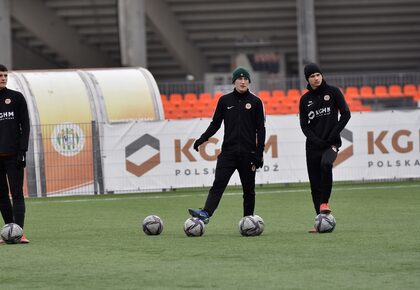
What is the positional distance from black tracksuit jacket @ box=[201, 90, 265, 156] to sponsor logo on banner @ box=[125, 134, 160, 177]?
9642mm

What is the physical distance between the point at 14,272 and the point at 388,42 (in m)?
33.8

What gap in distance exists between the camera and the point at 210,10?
4131 centimetres

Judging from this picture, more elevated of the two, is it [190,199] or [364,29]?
[364,29]

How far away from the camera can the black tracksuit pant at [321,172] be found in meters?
13.5

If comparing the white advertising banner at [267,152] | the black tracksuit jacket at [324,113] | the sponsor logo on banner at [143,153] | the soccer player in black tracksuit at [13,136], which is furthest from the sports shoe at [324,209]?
the sponsor logo on banner at [143,153]

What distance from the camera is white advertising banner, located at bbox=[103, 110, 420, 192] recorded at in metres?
23.0

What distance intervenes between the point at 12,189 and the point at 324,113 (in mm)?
3658

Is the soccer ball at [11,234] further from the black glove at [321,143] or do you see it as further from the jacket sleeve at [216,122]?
the black glove at [321,143]

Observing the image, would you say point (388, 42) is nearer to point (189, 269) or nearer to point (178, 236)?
point (178, 236)

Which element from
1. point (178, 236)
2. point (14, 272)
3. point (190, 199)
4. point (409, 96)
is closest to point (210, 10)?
point (409, 96)

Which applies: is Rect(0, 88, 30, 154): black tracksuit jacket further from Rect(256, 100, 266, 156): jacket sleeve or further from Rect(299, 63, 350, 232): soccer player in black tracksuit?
Rect(299, 63, 350, 232): soccer player in black tracksuit

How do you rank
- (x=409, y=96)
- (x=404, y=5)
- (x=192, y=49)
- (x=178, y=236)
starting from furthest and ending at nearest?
1. (x=192, y=49)
2. (x=404, y=5)
3. (x=409, y=96)
4. (x=178, y=236)

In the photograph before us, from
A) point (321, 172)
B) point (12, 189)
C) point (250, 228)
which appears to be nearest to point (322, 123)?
point (321, 172)

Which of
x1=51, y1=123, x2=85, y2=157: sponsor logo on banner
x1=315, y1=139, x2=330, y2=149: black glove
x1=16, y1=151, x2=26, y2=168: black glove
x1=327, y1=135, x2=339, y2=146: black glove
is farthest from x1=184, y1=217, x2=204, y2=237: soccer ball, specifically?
x1=51, y1=123, x2=85, y2=157: sponsor logo on banner
